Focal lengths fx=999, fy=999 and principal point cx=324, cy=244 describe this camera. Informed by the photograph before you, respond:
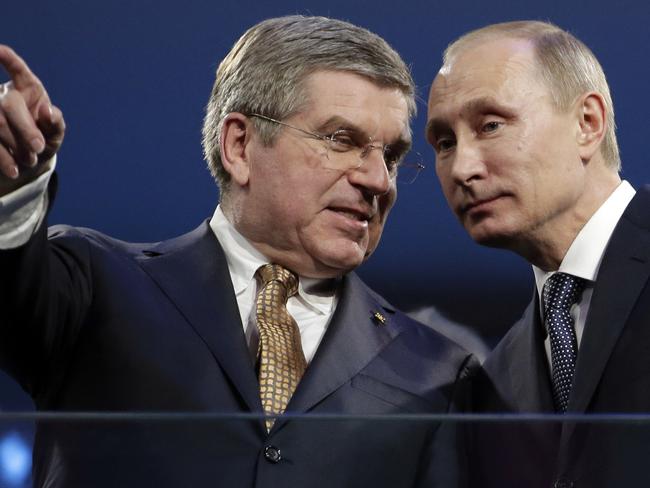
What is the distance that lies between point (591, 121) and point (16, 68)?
2.93 feet

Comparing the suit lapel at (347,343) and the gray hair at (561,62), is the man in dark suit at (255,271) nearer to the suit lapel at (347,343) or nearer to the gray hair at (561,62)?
the suit lapel at (347,343)

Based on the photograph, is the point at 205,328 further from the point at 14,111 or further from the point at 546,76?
the point at 546,76

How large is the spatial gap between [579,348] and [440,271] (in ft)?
2.84

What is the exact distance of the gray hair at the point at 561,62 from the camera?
148cm

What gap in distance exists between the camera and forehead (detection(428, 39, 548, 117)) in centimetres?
145

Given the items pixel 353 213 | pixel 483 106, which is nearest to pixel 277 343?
pixel 353 213

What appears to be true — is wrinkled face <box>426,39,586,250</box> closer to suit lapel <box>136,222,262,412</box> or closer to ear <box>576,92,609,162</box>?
ear <box>576,92,609,162</box>

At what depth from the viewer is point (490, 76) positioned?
4.77ft

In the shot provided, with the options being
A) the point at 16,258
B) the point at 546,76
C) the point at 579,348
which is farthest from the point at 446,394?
the point at 16,258

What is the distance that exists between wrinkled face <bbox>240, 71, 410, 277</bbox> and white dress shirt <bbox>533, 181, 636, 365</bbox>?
0.94ft

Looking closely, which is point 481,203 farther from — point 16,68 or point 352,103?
point 16,68

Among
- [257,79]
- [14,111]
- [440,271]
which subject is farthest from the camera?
[440,271]

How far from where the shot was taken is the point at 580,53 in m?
1.53

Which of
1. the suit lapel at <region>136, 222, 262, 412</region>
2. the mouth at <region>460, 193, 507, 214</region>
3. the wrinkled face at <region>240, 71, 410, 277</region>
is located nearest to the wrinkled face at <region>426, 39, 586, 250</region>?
the mouth at <region>460, 193, 507, 214</region>
